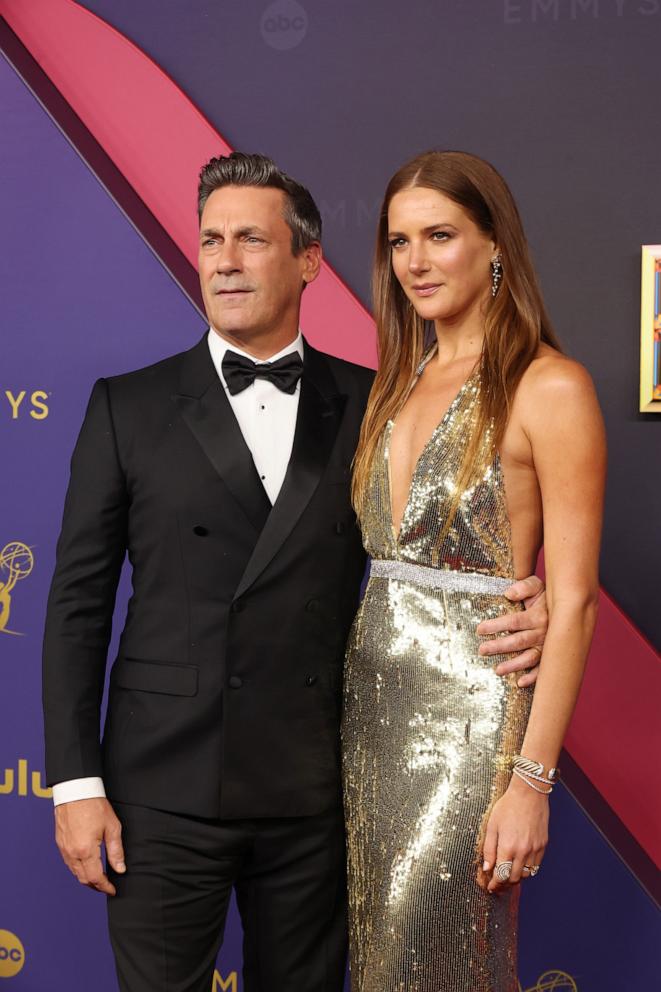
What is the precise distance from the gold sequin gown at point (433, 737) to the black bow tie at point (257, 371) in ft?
0.87

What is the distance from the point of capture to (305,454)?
209 centimetres

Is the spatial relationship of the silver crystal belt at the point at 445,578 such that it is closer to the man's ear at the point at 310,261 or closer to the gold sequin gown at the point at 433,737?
the gold sequin gown at the point at 433,737

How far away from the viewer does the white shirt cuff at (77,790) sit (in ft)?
6.57

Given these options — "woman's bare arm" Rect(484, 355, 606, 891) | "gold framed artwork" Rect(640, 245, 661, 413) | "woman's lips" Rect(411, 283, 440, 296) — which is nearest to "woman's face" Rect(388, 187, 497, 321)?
"woman's lips" Rect(411, 283, 440, 296)

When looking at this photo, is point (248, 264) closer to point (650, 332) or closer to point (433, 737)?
point (433, 737)

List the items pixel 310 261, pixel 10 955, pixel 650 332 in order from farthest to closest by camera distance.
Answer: pixel 10 955, pixel 650 332, pixel 310 261

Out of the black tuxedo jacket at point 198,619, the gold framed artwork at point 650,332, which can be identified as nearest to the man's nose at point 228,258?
the black tuxedo jacket at point 198,619

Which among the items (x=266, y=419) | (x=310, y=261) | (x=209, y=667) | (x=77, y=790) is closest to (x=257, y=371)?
(x=266, y=419)

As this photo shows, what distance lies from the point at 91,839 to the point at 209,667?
356 millimetres

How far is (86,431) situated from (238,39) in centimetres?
152

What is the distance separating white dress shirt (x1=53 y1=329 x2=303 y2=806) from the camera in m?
2.10

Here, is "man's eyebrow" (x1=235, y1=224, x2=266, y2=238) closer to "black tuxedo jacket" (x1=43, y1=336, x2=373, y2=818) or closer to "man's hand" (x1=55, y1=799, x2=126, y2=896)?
"black tuxedo jacket" (x1=43, y1=336, x2=373, y2=818)

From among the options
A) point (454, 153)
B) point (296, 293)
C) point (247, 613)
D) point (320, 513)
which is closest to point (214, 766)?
point (247, 613)

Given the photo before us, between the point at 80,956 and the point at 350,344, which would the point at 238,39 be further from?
the point at 80,956
